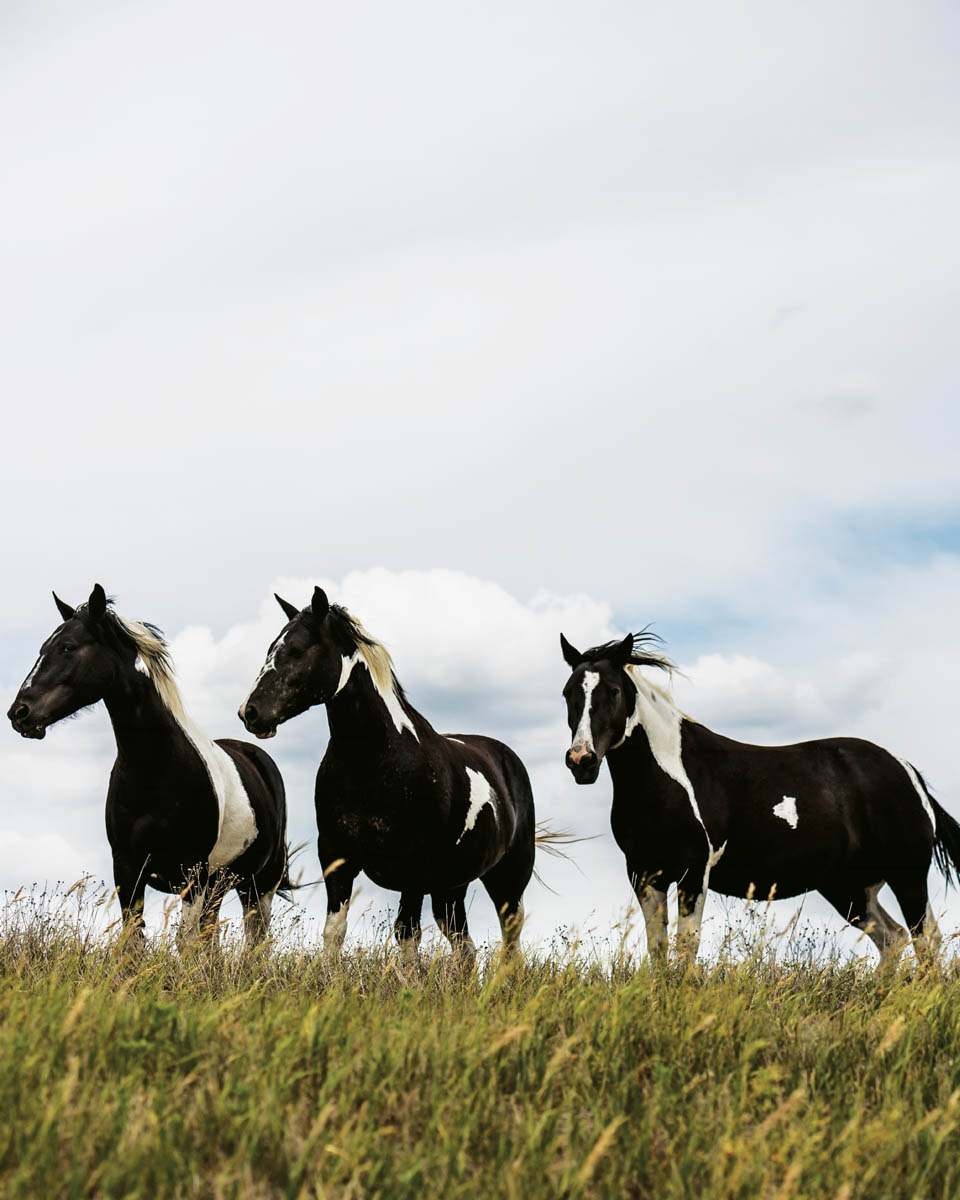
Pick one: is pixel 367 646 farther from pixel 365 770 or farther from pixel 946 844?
pixel 946 844

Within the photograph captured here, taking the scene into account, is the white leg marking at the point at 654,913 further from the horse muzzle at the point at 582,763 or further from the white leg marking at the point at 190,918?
the white leg marking at the point at 190,918

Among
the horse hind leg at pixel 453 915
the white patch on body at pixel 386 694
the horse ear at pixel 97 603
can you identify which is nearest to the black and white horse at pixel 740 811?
the white patch on body at pixel 386 694

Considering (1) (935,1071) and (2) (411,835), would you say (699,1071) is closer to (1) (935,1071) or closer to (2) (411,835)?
(1) (935,1071)

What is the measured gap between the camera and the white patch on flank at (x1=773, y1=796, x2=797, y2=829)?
9828mm

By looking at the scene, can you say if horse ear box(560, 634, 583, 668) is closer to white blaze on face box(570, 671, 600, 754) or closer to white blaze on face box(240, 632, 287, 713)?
white blaze on face box(570, 671, 600, 754)

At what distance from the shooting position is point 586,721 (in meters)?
8.66

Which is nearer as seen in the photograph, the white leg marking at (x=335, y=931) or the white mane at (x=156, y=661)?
the white leg marking at (x=335, y=931)

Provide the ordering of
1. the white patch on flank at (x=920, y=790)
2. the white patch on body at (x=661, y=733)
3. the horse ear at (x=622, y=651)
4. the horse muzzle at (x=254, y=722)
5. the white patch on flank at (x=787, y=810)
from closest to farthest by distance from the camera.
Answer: the horse muzzle at (x=254, y=722) → the horse ear at (x=622, y=651) → the white patch on body at (x=661, y=733) → the white patch on flank at (x=787, y=810) → the white patch on flank at (x=920, y=790)

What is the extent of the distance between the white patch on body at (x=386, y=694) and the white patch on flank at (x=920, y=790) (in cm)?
511

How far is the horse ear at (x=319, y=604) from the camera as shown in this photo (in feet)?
27.5

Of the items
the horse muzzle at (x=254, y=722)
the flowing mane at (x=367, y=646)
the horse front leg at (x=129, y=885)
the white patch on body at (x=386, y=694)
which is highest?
the flowing mane at (x=367, y=646)

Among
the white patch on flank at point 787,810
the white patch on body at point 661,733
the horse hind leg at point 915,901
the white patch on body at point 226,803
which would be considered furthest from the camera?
the horse hind leg at point 915,901

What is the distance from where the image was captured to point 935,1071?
5.76 metres

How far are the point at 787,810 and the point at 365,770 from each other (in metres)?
3.83
